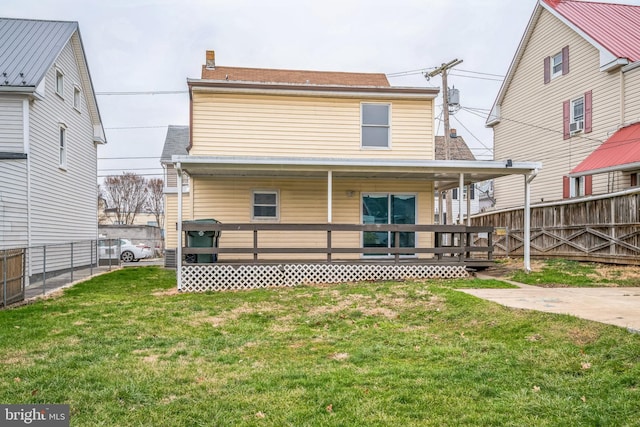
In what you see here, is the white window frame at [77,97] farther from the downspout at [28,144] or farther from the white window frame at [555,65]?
the white window frame at [555,65]

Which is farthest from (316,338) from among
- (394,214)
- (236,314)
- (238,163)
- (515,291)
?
(394,214)

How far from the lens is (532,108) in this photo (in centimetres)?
2072

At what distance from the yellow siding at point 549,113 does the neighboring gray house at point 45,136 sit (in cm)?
1841

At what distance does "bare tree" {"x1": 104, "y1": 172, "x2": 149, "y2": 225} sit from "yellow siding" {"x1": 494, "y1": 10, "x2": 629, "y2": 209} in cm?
3745

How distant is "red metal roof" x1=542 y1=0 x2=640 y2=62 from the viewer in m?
16.2

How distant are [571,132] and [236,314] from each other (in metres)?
16.1

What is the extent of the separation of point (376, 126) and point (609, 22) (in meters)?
11.8

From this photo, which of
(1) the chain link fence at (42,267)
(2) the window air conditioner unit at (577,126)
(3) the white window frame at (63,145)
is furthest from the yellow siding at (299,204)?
(2) the window air conditioner unit at (577,126)

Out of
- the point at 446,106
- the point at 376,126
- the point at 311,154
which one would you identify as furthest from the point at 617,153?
the point at 311,154

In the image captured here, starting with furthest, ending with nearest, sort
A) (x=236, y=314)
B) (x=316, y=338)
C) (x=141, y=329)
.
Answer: (x=236, y=314)
(x=141, y=329)
(x=316, y=338)

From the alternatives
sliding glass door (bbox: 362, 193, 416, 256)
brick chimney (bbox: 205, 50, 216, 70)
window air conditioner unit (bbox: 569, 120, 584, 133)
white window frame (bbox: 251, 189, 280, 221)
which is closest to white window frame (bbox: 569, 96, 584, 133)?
window air conditioner unit (bbox: 569, 120, 584, 133)

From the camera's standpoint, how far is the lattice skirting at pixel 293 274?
35.5 feet

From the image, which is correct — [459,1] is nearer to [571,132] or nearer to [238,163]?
[571,132]

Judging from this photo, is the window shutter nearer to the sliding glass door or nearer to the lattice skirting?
the sliding glass door
